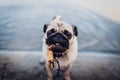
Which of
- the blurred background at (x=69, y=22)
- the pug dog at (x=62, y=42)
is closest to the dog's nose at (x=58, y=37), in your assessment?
the pug dog at (x=62, y=42)

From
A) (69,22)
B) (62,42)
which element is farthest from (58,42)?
(69,22)

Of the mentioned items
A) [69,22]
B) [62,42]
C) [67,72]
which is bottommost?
[67,72]

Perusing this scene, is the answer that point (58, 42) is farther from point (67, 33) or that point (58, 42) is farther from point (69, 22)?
point (69, 22)

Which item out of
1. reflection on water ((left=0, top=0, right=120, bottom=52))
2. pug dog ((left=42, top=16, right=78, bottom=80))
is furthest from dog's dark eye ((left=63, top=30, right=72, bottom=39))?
reflection on water ((left=0, top=0, right=120, bottom=52))

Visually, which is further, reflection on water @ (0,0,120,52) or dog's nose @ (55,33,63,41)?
reflection on water @ (0,0,120,52)

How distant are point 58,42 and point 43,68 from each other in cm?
23

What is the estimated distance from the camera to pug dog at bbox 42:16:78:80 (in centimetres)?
186

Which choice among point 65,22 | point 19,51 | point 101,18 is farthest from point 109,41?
point 19,51

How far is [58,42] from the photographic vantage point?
184 centimetres

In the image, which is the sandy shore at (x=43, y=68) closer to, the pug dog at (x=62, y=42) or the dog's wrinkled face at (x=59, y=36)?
the pug dog at (x=62, y=42)

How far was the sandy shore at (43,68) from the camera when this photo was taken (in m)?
1.97

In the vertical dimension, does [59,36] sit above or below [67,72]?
above

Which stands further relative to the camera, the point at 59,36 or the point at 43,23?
the point at 43,23

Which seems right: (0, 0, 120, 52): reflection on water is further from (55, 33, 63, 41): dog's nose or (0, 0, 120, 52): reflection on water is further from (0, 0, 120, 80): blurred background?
(55, 33, 63, 41): dog's nose
